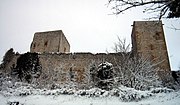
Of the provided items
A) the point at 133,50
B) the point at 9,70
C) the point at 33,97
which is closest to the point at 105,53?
the point at 133,50

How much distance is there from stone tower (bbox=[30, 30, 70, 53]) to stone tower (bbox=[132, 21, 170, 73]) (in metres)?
11.0

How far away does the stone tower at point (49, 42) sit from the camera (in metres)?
32.6

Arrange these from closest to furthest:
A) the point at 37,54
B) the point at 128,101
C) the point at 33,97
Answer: the point at 128,101
the point at 33,97
the point at 37,54

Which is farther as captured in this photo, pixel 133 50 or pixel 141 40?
pixel 133 50

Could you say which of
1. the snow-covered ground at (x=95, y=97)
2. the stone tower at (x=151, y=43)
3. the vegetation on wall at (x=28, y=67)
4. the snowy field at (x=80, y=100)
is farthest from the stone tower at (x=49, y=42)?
the snowy field at (x=80, y=100)

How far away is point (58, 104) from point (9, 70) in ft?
57.3

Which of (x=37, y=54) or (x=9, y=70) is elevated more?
(x=37, y=54)

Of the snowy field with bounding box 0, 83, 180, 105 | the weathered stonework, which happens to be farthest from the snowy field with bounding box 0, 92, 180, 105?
the weathered stonework

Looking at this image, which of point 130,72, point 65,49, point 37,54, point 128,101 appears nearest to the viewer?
point 128,101

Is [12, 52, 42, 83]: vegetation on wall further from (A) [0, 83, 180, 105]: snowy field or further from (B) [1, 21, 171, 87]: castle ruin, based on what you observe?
(A) [0, 83, 180, 105]: snowy field

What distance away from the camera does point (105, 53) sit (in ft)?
83.1

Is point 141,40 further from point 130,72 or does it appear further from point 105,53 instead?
point 130,72

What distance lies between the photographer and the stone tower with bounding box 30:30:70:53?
32562 mm

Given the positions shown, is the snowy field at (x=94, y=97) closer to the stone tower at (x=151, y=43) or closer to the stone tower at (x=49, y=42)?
the stone tower at (x=151, y=43)
